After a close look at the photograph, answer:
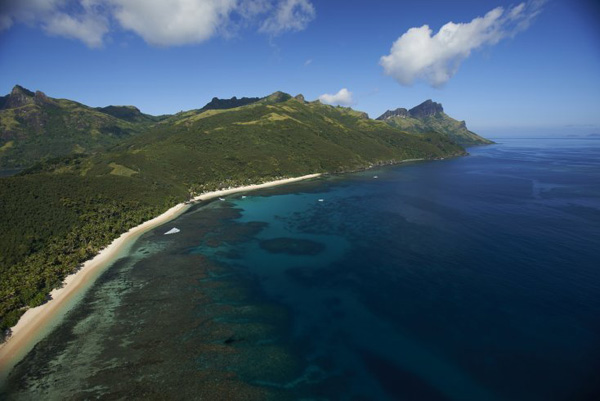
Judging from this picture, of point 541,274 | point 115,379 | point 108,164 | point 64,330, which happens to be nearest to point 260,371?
point 115,379

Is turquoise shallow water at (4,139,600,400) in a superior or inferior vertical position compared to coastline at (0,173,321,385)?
inferior

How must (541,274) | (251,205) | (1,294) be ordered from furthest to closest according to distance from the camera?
(251,205), (541,274), (1,294)

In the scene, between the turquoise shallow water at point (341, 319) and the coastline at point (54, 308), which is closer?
the turquoise shallow water at point (341, 319)

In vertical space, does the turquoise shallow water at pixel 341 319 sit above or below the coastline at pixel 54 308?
below

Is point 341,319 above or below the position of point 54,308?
below

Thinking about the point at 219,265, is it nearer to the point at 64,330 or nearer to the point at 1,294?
the point at 64,330

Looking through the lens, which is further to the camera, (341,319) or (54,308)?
(54,308)

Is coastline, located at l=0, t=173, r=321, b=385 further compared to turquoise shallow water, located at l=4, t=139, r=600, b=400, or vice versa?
coastline, located at l=0, t=173, r=321, b=385

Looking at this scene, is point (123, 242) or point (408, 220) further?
point (408, 220)
